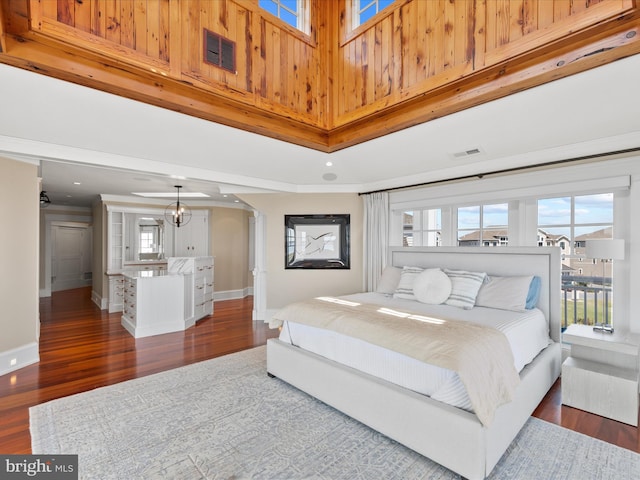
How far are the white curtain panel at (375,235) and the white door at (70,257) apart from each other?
850 cm

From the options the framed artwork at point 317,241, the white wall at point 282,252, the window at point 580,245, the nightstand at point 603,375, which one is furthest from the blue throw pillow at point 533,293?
the framed artwork at point 317,241

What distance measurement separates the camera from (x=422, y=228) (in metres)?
4.61

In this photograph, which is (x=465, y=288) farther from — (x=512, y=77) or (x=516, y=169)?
(x=512, y=77)

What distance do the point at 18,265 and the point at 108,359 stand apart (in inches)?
54.0

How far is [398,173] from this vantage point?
14.0 feet

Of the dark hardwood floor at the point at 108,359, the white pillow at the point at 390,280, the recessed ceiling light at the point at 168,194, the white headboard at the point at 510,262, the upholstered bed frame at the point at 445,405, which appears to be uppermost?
the recessed ceiling light at the point at 168,194

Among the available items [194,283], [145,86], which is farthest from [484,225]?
[194,283]

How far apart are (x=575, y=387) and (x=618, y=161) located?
6.57 ft

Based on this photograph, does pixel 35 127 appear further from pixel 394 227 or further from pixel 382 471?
pixel 394 227

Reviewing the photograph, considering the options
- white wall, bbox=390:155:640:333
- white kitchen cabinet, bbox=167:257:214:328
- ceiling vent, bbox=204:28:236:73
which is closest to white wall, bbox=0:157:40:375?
white kitchen cabinet, bbox=167:257:214:328

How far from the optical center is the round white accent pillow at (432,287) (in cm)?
326

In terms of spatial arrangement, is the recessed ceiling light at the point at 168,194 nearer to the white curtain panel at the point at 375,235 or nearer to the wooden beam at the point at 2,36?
the white curtain panel at the point at 375,235

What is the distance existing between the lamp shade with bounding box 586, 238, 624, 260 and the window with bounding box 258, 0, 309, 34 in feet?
11.3

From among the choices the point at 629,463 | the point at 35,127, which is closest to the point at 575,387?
the point at 629,463
